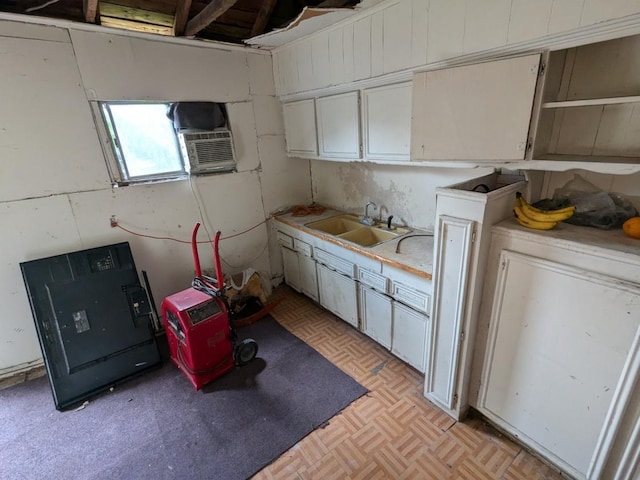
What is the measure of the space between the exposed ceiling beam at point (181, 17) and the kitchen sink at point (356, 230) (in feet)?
6.40

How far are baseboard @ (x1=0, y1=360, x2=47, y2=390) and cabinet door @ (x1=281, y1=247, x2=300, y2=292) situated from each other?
230cm

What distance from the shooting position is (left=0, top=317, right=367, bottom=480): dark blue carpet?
1.76 metres

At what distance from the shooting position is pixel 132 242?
2.68 metres

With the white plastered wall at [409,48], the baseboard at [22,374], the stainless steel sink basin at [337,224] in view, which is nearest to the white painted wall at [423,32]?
the white plastered wall at [409,48]

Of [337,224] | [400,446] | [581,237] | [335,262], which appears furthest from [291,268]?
[581,237]

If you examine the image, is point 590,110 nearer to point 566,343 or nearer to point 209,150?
point 566,343

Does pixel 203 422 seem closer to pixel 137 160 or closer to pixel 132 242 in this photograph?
pixel 132 242

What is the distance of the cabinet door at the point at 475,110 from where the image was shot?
1400mm

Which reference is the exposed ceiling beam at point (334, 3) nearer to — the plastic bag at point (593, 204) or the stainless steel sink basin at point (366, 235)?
the stainless steel sink basin at point (366, 235)

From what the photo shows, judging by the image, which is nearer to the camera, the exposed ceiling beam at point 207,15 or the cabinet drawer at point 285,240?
the exposed ceiling beam at point 207,15

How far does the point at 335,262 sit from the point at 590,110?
190cm

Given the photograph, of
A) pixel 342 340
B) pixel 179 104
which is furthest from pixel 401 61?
pixel 342 340

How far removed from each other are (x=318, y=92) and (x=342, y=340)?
87.8 inches

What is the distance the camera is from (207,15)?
2180 millimetres
